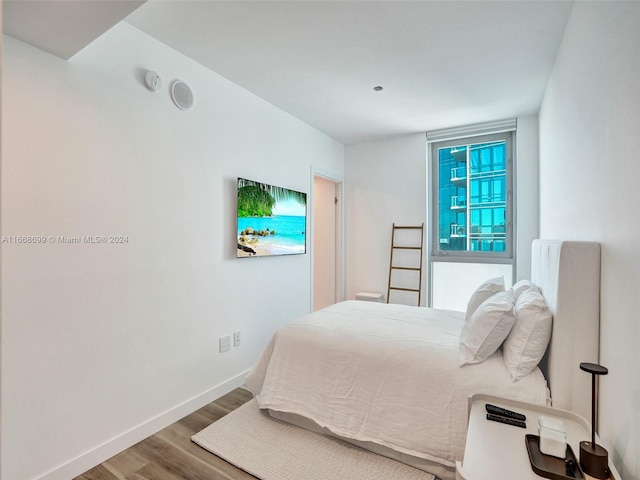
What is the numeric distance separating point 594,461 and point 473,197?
11.2 ft

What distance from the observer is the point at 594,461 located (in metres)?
1.06

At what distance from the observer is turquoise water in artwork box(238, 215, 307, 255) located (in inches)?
120

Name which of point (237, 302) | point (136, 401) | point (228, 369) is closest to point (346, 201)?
point (237, 302)

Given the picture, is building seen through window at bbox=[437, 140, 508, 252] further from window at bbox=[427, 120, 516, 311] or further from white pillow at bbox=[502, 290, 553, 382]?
white pillow at bbox=[502, 290, 553, 382]

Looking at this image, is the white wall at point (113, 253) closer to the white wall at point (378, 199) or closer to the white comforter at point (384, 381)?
the white comforter at point (384, 381)

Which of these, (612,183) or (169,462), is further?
(169,462)

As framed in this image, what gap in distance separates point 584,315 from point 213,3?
2425 mm

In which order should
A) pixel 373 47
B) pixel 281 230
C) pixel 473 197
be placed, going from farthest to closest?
pixel 473 197, pixel 281 230, pixel 373 47

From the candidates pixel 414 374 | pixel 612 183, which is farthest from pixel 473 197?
pixel 612 183

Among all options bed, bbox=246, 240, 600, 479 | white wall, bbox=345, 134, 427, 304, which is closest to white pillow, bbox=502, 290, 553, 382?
bed, bbox=246, 240, 600, 479

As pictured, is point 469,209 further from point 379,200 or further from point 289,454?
point 289,454

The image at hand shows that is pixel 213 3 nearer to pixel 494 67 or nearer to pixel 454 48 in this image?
pixel 454 48

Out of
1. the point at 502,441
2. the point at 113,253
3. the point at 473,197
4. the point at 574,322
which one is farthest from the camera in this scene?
the point at 473,197

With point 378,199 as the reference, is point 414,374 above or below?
below
